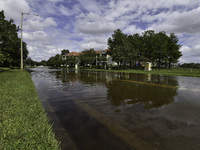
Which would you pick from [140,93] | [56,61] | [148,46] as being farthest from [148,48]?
[56,61]

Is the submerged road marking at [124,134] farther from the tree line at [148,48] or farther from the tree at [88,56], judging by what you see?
the tree at [88,56]

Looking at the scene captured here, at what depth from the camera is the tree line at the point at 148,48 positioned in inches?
1585

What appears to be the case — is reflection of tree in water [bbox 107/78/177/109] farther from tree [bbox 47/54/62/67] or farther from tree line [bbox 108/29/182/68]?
tree [bbox 47/54/62/67]

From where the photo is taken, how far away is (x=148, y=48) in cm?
4681

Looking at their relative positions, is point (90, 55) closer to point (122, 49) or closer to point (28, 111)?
point (122, 49)

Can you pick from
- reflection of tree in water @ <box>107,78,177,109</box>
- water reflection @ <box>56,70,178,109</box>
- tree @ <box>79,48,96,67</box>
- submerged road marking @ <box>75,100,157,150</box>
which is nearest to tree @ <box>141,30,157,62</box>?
tree @ <box>79,48,96,67</box>

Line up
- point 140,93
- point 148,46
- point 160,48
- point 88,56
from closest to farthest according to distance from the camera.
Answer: point 140,93 → point 160,48 → point 148,46 → point 88,56

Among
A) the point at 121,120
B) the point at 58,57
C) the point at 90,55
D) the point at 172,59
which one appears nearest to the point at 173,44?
the point at 172,59

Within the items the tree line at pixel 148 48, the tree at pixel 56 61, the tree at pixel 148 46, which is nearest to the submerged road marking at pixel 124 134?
the tree line at pixel 148 48

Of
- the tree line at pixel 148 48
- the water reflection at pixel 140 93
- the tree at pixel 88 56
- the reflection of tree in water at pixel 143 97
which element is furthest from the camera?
the tree at pixel 88 56

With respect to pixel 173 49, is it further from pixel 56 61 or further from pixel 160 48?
pixel 56 61

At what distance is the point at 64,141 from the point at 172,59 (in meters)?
50.8

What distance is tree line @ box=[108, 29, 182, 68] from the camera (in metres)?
40.2

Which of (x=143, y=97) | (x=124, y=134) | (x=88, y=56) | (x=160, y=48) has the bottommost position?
(x=124, y=134)
